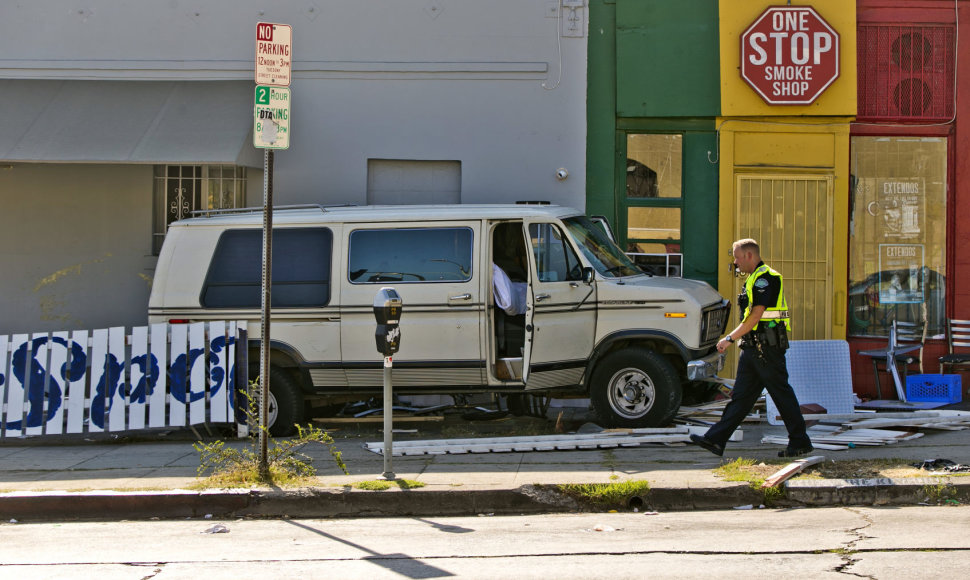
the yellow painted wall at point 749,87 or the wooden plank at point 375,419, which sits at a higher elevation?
the yellow painted wall at point 749,87

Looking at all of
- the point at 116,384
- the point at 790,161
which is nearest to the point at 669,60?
the point at 790,161

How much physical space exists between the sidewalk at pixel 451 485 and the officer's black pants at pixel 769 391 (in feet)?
0.85

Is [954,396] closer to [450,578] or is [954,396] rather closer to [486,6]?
[486,6]

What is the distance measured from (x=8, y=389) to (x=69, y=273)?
11.2ft

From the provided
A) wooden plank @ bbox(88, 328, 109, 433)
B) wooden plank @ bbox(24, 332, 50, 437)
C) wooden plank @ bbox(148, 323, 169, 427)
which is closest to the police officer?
wooden plank @ bbox(148, 323, 169, 427)

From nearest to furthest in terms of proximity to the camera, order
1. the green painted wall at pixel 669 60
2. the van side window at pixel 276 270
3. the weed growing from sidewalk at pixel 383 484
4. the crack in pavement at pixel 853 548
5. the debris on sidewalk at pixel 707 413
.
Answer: the crack in pavement at pixel 853 548
the weed growing from sidewalk at pixel 383 484
the van side window at pixel 276 270
the debris on sidewalk at pixel 707 413
the green painted wall at pixel 669 60

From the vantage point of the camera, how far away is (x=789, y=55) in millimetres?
12508

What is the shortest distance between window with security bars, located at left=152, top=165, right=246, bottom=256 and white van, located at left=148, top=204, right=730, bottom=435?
267 centimetres

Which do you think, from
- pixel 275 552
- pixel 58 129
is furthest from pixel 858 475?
pixel 58 129

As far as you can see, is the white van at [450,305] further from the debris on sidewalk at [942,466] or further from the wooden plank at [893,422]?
the debris on sidewalk at [942,466]

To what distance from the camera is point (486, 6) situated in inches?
505

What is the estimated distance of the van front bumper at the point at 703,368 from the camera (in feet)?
29.3

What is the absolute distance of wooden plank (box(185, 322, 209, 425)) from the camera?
1008 cm

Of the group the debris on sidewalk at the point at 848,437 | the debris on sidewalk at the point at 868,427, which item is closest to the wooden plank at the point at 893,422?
the debris on sidewalk at the point at 868,427
